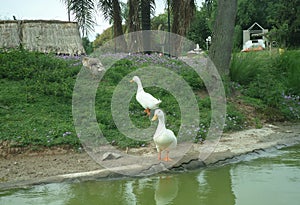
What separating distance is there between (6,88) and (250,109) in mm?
5246

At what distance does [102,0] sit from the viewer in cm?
1545

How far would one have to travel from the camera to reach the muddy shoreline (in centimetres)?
546

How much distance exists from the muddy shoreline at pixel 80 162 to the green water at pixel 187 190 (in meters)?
0.13

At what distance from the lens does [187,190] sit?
5129 millimetres

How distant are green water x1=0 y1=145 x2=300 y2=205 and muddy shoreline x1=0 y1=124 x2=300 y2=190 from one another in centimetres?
13

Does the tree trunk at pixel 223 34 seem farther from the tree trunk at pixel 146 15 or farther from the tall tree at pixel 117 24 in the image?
the tall tree at pixel 117 24

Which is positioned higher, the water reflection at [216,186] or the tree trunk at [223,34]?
the tree trunk at [223,34]

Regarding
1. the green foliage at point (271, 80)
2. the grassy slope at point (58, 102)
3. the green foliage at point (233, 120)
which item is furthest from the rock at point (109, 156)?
the green foliage at point (271, 80)

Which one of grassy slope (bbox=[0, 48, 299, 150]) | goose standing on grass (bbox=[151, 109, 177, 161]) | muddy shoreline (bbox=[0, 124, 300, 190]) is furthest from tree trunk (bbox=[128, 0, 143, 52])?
goose standing on grass (bbox=[151, 109, 177, 161])

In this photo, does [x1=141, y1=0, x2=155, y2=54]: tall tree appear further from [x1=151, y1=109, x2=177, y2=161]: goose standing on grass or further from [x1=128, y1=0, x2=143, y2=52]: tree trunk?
[x1=151, y1=109, x2=177, y2=161]: goose standing on grass

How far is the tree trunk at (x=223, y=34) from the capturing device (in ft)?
32.4

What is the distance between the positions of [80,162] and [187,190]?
6.20 feet

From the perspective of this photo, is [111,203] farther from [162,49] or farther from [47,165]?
[162,49]

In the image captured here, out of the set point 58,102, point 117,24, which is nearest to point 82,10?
point 117,24
